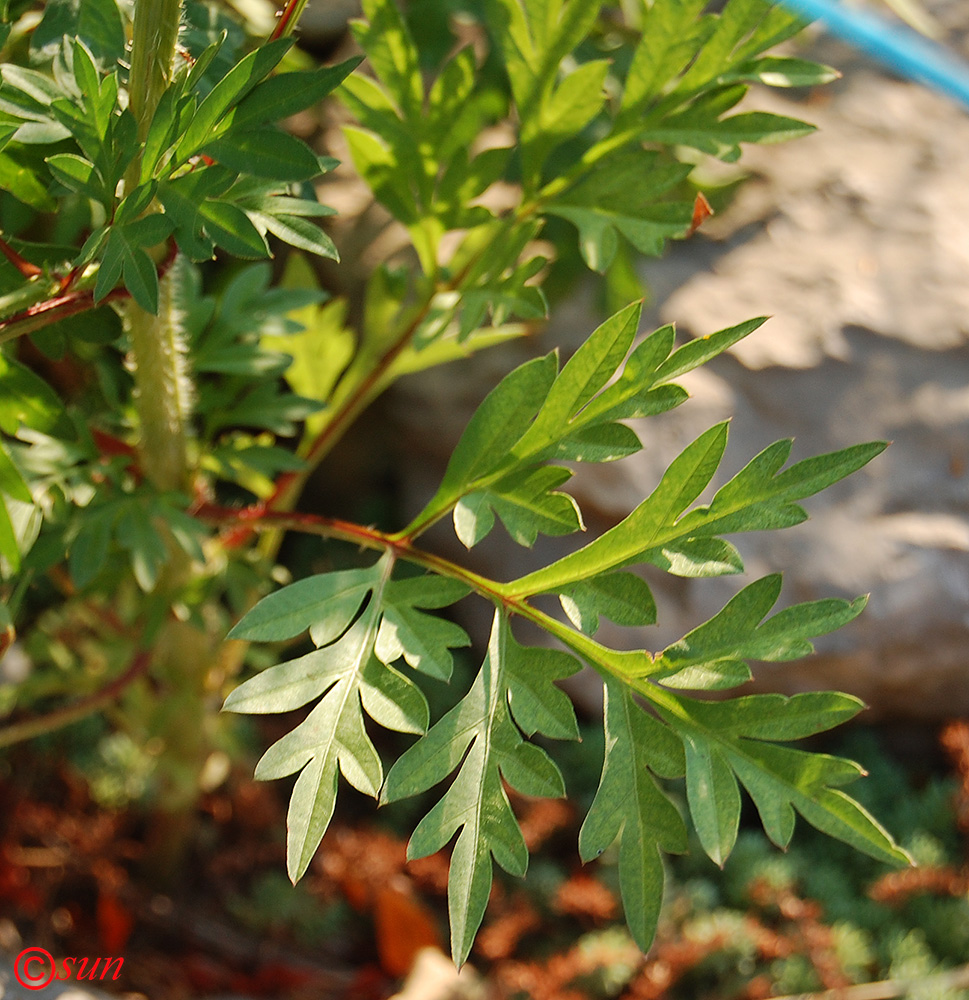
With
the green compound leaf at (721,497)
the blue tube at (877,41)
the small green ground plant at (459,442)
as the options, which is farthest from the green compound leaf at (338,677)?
the blue tube at (877,41)

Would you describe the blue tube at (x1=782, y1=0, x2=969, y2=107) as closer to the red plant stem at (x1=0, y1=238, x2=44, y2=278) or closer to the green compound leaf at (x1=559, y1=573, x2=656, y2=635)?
the green compound leaf at (x1=559, y1=573, x2=656, y2=635)

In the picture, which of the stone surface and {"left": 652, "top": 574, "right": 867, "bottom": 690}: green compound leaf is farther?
the stone surface

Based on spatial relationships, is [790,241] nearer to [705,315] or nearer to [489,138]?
[705,315]

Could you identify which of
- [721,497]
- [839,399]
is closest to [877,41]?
[721,497]

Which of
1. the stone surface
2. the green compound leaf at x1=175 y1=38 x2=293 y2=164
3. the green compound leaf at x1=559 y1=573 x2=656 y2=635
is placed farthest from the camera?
the stone surface

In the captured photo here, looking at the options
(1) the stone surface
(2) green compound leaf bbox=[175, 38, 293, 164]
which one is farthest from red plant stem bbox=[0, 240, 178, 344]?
(1) the stone surface

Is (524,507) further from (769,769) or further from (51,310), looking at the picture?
(51,310)

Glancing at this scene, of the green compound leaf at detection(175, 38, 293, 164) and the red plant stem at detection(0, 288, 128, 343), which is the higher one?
the green compound leaf at detection(175, 38, 293, 164)
